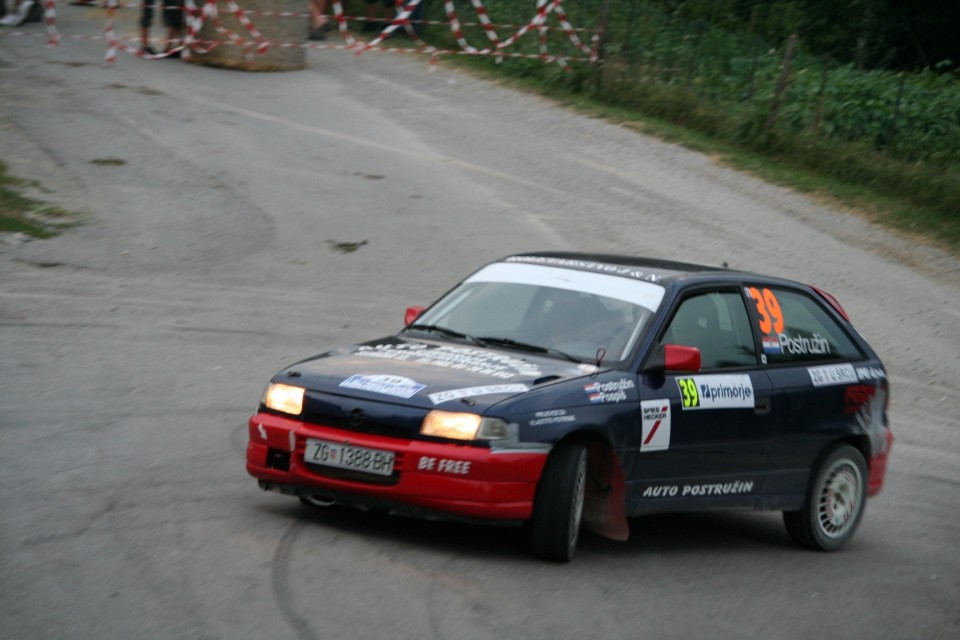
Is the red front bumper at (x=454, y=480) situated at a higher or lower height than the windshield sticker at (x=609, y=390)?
lower

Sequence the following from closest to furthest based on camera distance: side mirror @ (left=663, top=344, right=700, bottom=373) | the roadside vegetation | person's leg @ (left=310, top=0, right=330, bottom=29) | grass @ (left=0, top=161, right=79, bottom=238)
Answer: side mirror @ (left=663, top=344, right=700, bottom=373), grass @ (left=0, top=161, right=79, bottom=238), the roadside vegetation, person's leg @ (left=310, top=0, right=330, bottom=29)

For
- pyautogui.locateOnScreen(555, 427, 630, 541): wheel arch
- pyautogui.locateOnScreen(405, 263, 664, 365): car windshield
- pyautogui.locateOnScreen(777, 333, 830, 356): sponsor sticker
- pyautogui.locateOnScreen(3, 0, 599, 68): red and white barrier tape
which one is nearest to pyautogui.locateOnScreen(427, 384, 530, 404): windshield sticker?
pyautogui.locateOnScreen(555, 427, 630, 541): wheel arch

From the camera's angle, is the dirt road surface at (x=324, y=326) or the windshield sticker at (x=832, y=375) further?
the windshield sticker at (x=832, y=375)

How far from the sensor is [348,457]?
21.6 feet

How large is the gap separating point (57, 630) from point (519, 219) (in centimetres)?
1251

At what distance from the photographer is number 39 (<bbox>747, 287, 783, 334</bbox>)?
26.5ft

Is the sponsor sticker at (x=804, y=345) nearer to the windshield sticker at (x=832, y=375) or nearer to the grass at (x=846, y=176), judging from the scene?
the windshield sticker at (x=832, y=375)

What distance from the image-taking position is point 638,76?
24859 millimetres

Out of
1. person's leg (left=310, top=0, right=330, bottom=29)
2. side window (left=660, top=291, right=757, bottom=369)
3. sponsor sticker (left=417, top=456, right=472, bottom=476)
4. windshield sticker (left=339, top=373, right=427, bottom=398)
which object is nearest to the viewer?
sponsor sticker (left=417, top=456, right=472, bottom=476)

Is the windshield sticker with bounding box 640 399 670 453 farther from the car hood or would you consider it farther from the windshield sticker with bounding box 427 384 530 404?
the windshield sticker with bounding box 427 384 530 404

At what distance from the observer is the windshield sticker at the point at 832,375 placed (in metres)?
8.19

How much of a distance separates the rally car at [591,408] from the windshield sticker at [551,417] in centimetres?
1

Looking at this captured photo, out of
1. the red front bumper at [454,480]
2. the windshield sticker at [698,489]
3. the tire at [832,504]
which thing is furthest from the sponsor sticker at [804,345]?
the red front bumper at [454,480]

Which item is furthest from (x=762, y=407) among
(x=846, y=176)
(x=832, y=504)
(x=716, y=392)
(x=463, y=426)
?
(x=846, y=176)
